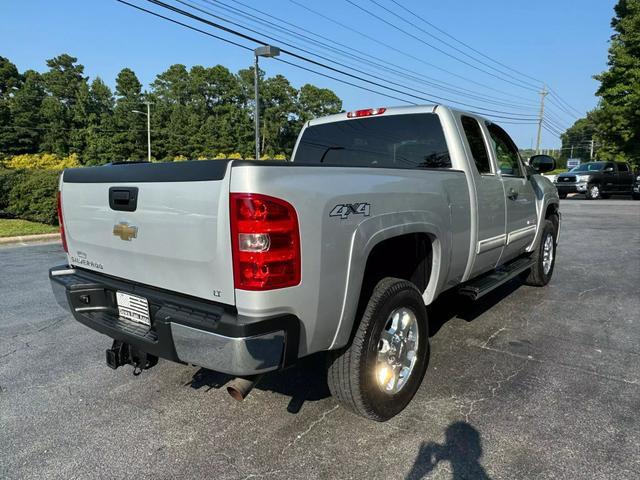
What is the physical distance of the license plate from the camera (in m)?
2.53

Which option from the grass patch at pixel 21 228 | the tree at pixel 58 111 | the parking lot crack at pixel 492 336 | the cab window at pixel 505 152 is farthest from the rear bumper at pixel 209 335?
the tree at pixel 58 111

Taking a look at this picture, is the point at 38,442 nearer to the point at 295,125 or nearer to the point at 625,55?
the point at 625,55

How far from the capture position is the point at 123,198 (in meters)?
2.57

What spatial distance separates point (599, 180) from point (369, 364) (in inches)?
924

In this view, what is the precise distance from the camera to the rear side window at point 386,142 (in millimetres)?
3777

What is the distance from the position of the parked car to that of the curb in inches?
861

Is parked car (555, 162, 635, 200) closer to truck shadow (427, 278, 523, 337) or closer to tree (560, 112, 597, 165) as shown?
truck shadow (427, 278, 523, 337)

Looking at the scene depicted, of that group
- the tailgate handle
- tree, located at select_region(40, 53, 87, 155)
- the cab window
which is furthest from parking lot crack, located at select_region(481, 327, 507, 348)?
tree, located at select_region(40, 53, 87, 155)

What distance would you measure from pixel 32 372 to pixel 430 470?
304cm

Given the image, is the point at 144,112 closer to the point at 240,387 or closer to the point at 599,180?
the point at 599,180

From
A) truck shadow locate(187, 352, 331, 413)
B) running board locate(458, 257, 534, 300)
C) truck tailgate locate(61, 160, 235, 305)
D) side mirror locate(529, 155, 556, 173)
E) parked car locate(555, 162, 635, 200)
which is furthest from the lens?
parked car locate(555, 162, 635, 200)

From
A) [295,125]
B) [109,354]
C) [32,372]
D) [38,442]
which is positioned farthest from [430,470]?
[295,125]

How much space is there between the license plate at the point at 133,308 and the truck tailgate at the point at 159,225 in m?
0.10

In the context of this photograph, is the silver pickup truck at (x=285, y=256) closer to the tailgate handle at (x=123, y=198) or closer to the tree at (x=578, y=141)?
the tailgate handle at (x=123, y=198)
